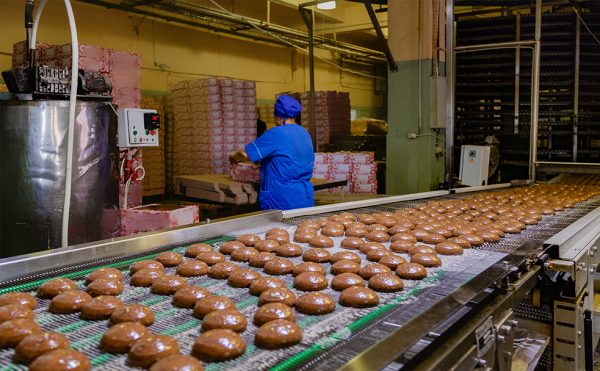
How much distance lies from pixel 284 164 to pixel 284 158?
2.4 inches

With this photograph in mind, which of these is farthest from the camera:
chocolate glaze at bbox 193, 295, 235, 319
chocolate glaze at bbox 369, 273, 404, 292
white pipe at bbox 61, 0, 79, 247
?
white pipe at bbox 61, 0, 79, 247

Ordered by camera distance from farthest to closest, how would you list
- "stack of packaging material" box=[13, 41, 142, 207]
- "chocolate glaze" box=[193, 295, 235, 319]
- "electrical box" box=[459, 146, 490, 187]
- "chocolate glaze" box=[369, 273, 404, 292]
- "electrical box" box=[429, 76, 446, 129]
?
"electrical box" box=[429, 76, 446, 129] → "electrical box" box=[459, 146, 490, 187] → "stack of packaging material" box=[13, 41, 142, 207] → "chocolate glaze" box=[369, 273, 404, 292] → "chocolate glaze" box=[193, 295, 235, 319]

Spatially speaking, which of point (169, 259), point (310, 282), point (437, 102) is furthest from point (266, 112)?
point (310, 282)

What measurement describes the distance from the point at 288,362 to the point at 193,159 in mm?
8673

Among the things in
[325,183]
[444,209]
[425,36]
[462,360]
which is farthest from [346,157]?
[462,360]

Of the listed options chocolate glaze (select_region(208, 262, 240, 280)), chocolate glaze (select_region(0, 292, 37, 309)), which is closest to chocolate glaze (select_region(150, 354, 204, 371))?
chocolate glaze (select_region(0, 292, 37, 309))

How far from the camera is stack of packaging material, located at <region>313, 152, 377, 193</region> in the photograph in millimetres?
8172

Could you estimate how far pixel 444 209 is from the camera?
12.3ft

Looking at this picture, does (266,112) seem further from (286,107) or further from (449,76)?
(449,76)

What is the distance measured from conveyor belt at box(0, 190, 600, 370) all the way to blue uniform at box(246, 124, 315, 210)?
2.71 meters

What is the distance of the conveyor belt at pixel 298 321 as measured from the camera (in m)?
1.38

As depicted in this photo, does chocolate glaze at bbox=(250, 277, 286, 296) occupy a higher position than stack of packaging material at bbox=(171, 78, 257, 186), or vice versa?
stack of packaging material at bbox=(171, 78, 257, 186)

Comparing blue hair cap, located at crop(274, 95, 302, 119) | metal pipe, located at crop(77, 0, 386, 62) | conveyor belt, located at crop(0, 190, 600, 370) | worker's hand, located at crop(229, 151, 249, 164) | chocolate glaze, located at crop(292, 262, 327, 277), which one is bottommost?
conveyor belt, located at crop(0, 190, 600, 370)

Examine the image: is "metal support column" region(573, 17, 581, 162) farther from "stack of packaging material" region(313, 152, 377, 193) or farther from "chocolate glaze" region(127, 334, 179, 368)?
"chocolate glaze" region(127, 334, 179, 368)
